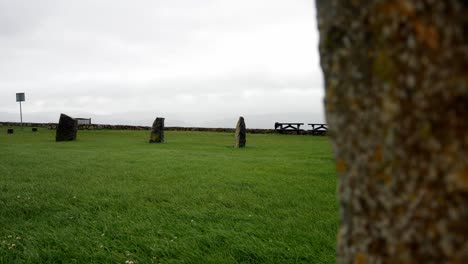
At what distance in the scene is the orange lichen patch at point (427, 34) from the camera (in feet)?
3.33

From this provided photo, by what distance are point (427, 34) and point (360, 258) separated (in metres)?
0.75

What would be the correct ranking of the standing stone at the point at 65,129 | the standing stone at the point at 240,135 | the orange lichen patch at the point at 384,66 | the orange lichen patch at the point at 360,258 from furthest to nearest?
the standing stone at the point at 65,129 → the standing stone at the point at 240,135 → the orange lichen patch at the point at 360,258 → the orange lichen patch at the point at 384,66

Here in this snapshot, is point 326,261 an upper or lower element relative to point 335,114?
lower

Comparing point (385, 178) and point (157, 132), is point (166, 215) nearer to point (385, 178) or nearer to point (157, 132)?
point (385, 178)

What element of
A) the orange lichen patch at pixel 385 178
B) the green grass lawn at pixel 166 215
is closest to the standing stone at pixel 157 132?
the green grass lawn at pixel 166 215

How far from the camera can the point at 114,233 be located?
5344 millimetres

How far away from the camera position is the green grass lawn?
470 cm

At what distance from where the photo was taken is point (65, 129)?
23.5m

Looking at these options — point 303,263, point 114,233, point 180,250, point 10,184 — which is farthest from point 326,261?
point 10,184

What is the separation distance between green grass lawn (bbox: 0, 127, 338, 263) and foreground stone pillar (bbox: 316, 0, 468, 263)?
11.8 ft

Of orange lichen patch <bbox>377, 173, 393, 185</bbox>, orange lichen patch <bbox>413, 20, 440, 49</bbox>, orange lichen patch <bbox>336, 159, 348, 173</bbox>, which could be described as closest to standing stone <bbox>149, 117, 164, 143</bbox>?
orange lichen patch <bbox>336, 159, 348, 173</bbox>

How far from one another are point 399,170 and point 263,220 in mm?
5098

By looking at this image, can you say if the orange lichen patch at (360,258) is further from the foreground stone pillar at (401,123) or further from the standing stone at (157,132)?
the standing stone at (157,132)

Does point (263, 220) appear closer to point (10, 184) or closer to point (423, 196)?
point (423, 196)
